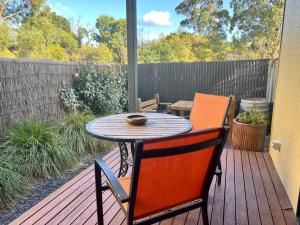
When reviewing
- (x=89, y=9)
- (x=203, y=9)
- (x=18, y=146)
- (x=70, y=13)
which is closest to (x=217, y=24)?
Answer: (x=203, y=9)

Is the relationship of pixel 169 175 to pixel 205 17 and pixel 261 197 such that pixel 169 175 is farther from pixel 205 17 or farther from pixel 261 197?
pixel 205 17

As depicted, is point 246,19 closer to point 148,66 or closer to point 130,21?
point 148,66

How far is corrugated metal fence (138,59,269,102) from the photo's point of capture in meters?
5.09

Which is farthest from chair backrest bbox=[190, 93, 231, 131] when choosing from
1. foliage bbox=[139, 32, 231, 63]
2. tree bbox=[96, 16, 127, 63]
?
tree bbox=[96, 16, 127, 63]

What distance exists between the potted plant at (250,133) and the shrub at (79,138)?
200cm

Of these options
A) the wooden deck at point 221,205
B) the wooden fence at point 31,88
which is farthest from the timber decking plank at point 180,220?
the wooden fence at point 31,88

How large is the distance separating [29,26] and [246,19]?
291 inches

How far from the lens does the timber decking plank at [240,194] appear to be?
5.87 ft

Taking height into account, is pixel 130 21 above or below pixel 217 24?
below

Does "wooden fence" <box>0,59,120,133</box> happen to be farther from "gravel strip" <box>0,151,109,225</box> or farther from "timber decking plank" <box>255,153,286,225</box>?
"timber decking plank" <box>255,153,286,225</box>

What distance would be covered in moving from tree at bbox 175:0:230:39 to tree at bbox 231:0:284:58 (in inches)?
20.9

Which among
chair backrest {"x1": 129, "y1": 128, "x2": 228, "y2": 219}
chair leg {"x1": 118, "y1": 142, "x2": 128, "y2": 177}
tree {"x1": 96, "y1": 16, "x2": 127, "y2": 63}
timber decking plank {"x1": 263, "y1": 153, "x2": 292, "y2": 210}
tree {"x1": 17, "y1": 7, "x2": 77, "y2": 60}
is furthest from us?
tree {"x1": 96, "y1": 16, "x2": 127, "y2": 63}

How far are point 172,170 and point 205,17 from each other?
8004 millimetres

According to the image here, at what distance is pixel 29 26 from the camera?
27.0ft
